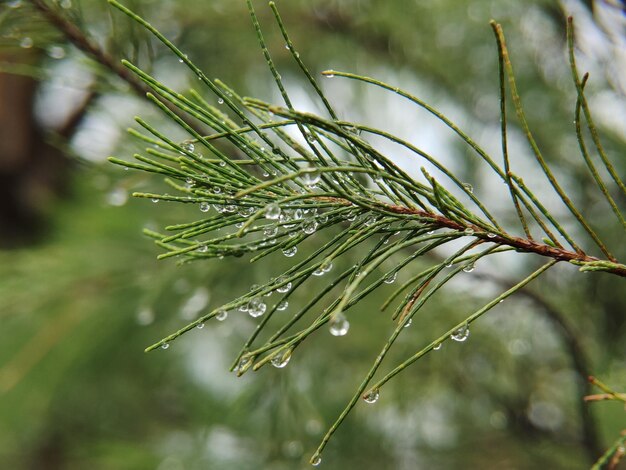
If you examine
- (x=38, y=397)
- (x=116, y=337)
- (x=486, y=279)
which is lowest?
(x=38, y=397)

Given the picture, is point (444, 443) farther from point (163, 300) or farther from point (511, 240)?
point (511, 240)

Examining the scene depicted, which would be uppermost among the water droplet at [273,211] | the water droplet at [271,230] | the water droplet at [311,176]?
the water droplet at [311,176]

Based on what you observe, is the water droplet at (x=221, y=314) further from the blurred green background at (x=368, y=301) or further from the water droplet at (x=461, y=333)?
the blurred green background at (x=368, y=301)

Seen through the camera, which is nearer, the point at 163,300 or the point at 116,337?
the point at 163,300

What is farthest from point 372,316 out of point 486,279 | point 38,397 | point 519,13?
point 38,397

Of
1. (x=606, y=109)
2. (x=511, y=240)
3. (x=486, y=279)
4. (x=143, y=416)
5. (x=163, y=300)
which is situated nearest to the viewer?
(x=511, y=240)

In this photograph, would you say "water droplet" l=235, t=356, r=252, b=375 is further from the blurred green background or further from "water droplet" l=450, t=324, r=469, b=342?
the blurred green background

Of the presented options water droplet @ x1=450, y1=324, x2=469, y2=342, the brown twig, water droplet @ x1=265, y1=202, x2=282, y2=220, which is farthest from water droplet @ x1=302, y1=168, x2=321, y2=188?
the brown twig

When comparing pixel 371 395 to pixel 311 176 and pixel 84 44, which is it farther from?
pixel 84 44

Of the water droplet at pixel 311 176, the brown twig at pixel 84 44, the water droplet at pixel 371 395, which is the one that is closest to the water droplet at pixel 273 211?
the water droplet at pixel 311 176
